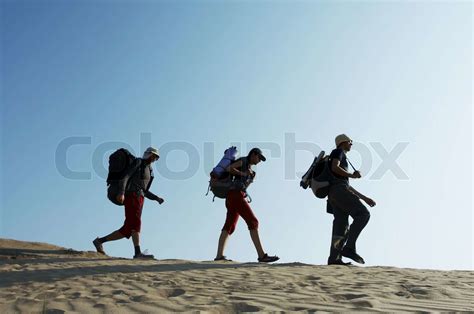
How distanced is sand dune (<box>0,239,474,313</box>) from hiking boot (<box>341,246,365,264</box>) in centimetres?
31

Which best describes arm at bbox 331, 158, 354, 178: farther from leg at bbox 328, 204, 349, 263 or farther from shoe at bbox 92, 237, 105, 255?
shoe at bbox 92, 237, 105, 255

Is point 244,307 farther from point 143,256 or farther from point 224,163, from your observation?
point 143,256

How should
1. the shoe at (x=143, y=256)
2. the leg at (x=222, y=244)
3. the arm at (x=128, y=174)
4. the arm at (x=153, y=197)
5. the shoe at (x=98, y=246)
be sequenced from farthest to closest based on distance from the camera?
the arm at (x=153, y=197), the shoe at (x=98, y=246), the arm at (x=128, y=174), the shoe at (x=143, y=256), the leg at (x=222, y=244)

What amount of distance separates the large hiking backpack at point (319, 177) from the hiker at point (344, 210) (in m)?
0.08

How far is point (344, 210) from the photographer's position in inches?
302

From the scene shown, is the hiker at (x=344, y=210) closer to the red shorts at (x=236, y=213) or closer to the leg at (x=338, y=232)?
the leg at (x=338, y=232)

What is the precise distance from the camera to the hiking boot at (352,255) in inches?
290

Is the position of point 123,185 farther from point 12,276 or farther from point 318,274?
point 318,274

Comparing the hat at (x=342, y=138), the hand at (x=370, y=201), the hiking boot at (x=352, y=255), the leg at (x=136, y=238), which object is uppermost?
the hat at (x=342, y=138)

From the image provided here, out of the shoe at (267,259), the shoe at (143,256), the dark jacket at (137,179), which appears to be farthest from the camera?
the dark jacket at (137,179)

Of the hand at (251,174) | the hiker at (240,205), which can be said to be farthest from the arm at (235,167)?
the hand at (251,174)

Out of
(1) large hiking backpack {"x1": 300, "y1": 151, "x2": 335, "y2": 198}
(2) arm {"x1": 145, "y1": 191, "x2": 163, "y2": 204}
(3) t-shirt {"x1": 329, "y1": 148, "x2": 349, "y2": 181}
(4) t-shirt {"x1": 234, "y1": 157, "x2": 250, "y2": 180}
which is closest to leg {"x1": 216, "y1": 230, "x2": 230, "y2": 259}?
(4) t-shirt {"x1": 234, "y1": 157, "x2": 250, "y2": 180}

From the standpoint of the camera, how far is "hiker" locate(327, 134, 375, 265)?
24.4 feet

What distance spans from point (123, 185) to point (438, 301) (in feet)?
19.1
